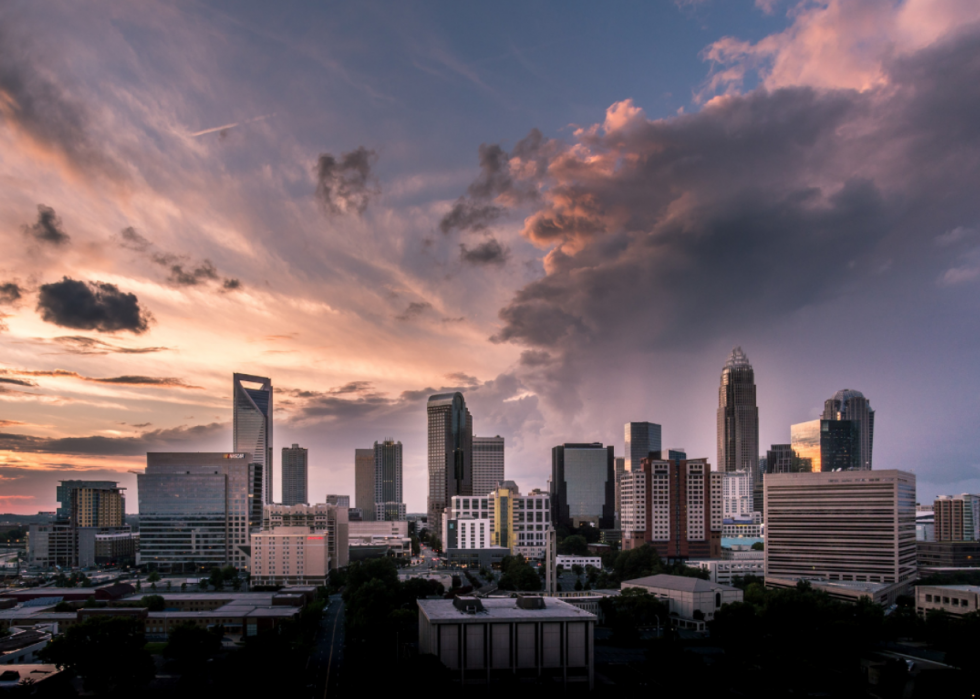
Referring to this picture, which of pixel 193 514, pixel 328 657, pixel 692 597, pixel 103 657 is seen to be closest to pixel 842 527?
pixel 692 597

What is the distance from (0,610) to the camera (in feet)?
317

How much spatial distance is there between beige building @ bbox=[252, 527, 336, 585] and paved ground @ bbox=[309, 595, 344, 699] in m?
26.6

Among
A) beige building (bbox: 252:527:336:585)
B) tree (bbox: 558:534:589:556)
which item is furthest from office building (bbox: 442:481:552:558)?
beige building (bbox: 252:527:336:585)

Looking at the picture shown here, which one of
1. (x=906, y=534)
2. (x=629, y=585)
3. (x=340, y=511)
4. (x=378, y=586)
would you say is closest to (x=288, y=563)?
(x=340, y=511)

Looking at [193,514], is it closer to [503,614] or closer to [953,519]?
[503,614]

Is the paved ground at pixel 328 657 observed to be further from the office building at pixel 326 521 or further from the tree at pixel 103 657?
the office building at pixel 326 521

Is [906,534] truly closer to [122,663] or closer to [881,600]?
[881,600]

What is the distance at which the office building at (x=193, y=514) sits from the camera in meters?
164

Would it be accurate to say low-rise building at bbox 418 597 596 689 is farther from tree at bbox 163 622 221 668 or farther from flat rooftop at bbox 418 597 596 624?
tree at bbox 163 622 221 668

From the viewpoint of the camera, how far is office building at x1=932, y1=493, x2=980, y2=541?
611 ft

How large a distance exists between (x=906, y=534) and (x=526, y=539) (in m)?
88.4

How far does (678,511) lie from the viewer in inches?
6102

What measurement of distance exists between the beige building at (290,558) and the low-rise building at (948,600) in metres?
95.6

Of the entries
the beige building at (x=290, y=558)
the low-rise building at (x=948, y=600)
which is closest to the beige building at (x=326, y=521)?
the beige building at (x=290, y=558)
